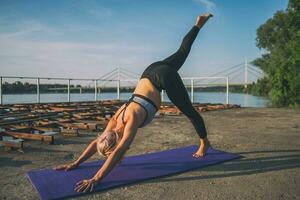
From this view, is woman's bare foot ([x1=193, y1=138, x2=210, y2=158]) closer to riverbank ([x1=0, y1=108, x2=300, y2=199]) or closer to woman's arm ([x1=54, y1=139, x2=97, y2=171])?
riverbank ([x1=0, y1=108, x2=300, y2=199])

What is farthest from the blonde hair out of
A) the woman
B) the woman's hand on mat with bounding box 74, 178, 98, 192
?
the woman's hand on mat with bounding box 74, 178, 98, 192

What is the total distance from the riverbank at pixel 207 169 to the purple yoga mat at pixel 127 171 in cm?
12

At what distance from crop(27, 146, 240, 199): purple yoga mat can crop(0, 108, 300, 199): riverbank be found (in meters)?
0.12

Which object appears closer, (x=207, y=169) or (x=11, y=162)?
(x=207, y=169)

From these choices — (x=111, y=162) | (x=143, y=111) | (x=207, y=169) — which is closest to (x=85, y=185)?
(x=111, y=162)

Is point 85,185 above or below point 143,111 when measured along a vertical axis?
below

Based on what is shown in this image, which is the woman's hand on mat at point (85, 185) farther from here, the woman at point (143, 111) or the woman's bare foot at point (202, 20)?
the woman's bare foot at point (202, 20)

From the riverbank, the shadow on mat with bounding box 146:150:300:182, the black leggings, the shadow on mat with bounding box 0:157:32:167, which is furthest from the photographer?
the shadow on mat with bounding box 0:157:32:167

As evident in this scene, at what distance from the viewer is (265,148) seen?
5.27 m

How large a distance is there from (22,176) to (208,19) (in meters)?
3.34

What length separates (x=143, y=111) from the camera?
3516 millimetres

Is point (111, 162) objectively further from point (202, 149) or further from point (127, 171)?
point (202, 149)

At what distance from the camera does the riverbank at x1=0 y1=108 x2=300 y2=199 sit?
9.99 feet

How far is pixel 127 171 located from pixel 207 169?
1.01m
